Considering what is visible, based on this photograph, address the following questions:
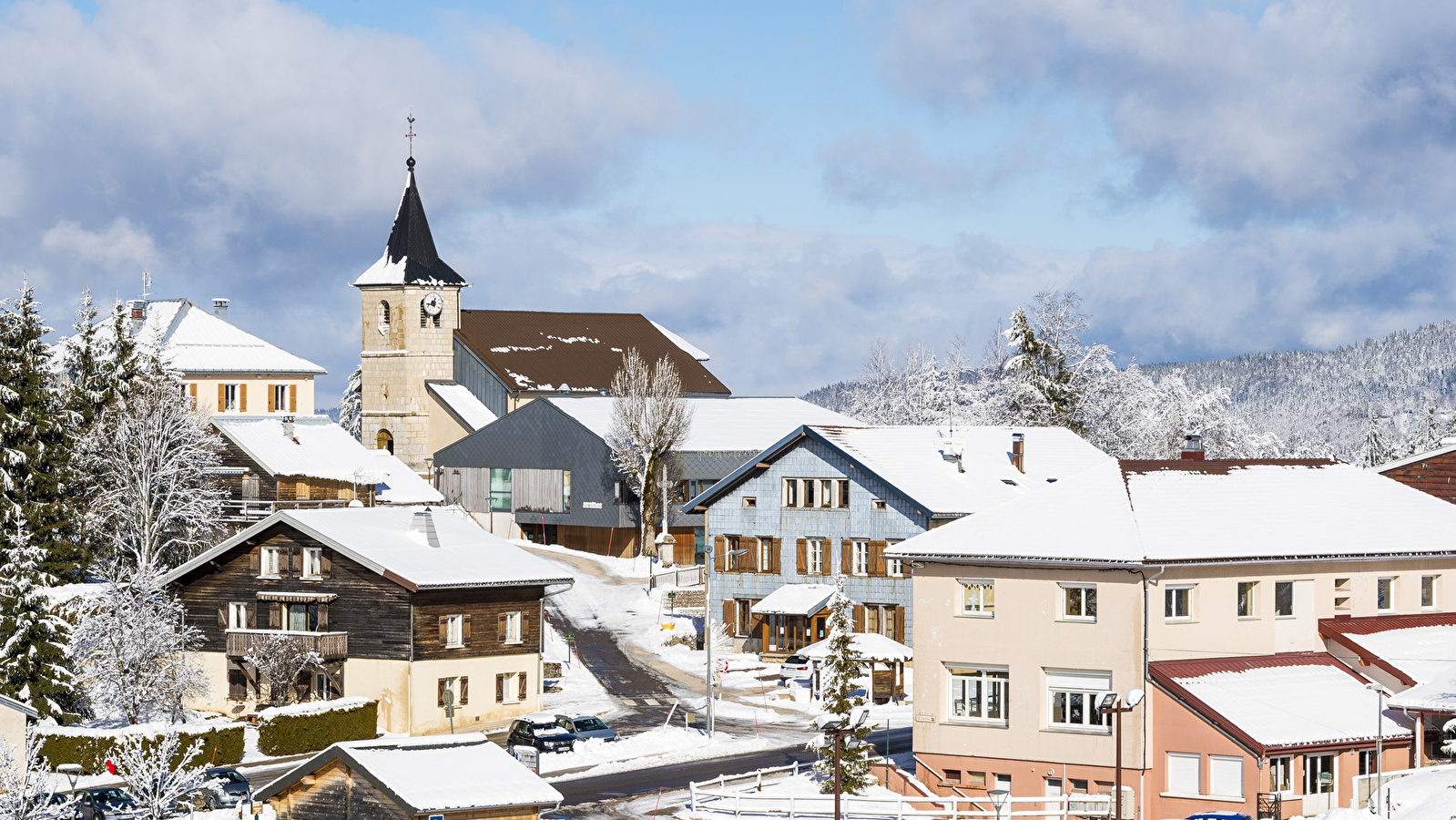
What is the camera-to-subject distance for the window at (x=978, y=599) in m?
52.4

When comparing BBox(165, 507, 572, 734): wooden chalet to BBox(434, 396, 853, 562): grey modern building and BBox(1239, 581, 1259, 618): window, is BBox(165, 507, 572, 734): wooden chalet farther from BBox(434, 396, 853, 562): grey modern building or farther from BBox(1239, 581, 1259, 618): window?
BBox(434, 396, 853, 562): grey modern building

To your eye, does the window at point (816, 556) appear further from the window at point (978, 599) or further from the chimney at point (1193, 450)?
the window at point (978, 599)

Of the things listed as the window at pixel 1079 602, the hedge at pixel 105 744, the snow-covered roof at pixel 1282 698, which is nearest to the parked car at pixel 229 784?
the hedge at pixel 105 744

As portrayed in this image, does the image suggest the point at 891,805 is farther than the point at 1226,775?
No

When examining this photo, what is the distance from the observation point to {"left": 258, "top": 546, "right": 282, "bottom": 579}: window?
68.3 m

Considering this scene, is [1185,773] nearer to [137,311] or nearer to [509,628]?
[509,628]

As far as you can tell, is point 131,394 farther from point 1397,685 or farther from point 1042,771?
point 1397,685

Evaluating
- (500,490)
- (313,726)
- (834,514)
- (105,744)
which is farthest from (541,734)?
(500,490)

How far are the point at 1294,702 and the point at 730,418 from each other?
67411mm

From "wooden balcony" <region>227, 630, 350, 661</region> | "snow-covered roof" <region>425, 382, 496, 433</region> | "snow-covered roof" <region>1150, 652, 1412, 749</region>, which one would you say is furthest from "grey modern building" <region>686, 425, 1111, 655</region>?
"snow-covered roof" <region>425, 382, 496, 433</region>

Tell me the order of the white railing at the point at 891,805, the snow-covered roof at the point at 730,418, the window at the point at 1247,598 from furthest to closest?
the snow-covered roof at the point at 730,418 < the window at the point at 1247,598 < the white railing at the point at 891,805

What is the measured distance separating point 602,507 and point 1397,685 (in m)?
60.6

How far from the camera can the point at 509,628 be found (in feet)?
225

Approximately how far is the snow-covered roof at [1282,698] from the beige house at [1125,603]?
48cm
